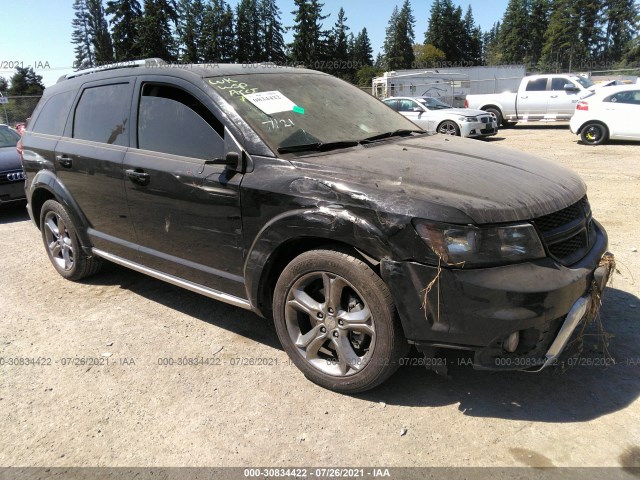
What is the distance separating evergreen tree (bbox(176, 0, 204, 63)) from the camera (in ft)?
233

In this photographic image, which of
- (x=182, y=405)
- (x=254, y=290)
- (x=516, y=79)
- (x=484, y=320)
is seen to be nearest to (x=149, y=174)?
(x=254, y=290)

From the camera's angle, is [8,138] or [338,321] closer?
[338,321]

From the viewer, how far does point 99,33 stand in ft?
247

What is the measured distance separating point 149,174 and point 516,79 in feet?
114

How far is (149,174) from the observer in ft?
11.9

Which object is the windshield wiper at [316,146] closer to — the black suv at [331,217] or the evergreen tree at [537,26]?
the black suv at [331,217]

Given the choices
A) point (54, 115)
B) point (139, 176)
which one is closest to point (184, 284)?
point (139, 176)

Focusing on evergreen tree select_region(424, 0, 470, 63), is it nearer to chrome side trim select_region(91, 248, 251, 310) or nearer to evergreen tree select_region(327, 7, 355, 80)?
evergreen tree select_region(327, 7, 355, 80)

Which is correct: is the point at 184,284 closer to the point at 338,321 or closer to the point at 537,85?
the point at 338,321

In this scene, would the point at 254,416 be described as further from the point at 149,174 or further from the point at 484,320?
the point at 149,174

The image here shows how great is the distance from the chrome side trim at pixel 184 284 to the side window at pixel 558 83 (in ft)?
61.3

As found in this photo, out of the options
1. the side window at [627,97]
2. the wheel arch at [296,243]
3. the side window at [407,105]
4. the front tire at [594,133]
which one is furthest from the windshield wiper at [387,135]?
the side window at [407,105]

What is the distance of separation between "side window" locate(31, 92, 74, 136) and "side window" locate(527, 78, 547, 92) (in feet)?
59.7

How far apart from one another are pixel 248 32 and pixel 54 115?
282ft
